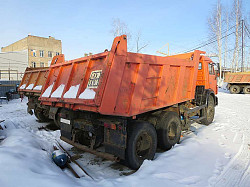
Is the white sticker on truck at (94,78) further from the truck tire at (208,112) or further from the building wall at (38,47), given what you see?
the building wall at (38,47)

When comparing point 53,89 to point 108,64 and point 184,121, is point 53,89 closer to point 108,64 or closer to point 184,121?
point 108,64

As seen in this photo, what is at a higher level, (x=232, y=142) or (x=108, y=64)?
(x=108, y=64)

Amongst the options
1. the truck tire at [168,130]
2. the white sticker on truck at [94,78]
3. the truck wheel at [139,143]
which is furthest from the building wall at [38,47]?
the truck wheel at [139,143]

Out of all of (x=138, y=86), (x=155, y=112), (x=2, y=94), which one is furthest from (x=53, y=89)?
(x=2, y=94)

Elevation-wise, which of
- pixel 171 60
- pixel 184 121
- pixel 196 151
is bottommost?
pixel 196 151

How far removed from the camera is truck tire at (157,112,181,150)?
4.32m

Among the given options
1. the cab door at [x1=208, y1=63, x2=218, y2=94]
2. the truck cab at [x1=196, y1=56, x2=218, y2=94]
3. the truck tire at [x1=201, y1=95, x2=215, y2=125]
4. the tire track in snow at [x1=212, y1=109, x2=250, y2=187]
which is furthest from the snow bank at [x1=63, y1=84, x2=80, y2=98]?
the cab door at [x1=208, y1=63, x2=218, y2=94]

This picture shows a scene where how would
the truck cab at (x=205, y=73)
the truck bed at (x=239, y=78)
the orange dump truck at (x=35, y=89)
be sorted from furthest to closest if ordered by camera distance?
1. the truck bed at (x=239, y=78)
2. the orange dump truck at (x=35, y=89)
3. the truck cab at (x=205, y=73)

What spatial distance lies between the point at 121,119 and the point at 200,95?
14.7ft

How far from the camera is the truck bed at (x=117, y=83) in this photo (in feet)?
9.97

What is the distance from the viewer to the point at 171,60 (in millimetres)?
4297

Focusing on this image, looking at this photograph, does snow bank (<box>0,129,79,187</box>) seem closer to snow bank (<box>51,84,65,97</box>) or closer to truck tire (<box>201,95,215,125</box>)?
snow bank (<box>51,84,65,97</box>)

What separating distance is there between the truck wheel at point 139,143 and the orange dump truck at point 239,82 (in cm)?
2138

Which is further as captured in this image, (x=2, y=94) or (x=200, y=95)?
(x=2, y=94)
